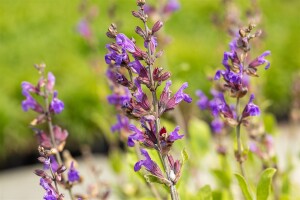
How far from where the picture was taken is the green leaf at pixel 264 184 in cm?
180

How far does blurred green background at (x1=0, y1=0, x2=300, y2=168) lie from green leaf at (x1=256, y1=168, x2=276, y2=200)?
195cm

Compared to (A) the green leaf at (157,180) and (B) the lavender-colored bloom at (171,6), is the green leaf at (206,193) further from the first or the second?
(B) the lavender-colored bloom at (171,6)

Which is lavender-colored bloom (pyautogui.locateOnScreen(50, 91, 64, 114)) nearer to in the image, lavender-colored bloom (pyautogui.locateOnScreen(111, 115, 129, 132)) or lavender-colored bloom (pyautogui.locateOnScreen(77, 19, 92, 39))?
lavender-colored bloom (pyautogui.locateOnScreen(111, 115, 129, 132))

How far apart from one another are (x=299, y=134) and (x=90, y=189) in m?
3.17

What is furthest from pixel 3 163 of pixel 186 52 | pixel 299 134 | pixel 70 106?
pixel 299 134

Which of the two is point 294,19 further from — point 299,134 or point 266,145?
point 266,145

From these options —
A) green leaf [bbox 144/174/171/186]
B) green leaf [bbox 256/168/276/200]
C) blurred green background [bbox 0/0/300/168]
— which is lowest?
green leaf [bbox 144/174/171/186]

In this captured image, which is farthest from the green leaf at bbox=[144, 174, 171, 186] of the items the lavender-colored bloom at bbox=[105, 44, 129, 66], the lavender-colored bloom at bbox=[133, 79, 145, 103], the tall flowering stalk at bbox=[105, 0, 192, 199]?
the lavender-colored bloom at bbox=[105, 44, 129, 66]

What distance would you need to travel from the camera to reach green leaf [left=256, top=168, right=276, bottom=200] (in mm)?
1801

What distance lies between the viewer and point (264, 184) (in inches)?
71.7

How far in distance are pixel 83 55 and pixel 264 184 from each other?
180 inches

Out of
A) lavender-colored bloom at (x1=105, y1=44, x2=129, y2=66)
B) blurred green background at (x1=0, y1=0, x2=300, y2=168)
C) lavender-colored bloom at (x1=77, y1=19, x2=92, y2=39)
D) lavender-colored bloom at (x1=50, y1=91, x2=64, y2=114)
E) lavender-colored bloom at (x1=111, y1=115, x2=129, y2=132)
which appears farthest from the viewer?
blurred green background at (x1=0, y1=0, x2=300, y2=168)

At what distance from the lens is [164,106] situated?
1625 millimetres

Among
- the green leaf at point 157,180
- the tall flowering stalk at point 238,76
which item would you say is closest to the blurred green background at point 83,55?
the tall flowering stalk at point 238,76
